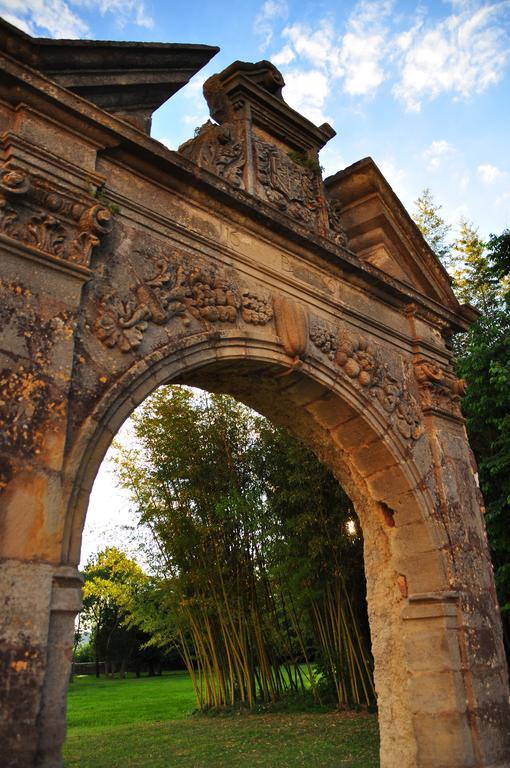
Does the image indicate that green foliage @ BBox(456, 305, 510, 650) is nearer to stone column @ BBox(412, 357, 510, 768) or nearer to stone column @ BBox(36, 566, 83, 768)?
stone column @ BBox(412, 357, 510, 768)

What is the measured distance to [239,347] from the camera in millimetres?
3939

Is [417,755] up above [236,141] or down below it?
below

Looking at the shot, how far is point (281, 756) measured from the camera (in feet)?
20.1

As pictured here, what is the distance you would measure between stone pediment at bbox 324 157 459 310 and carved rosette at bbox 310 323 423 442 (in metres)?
1.10

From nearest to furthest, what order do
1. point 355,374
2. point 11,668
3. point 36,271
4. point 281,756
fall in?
point 11,668
point 36,271
point 355,374
point 281,756

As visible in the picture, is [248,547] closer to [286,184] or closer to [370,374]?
[370,374]

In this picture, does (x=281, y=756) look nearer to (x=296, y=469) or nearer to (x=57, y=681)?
(x=296, y=469)

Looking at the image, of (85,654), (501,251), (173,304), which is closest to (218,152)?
(173,304)

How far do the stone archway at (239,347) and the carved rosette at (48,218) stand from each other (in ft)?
0.04

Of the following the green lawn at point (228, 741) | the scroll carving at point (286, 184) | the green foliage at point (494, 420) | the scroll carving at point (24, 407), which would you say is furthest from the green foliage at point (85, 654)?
the scroll carving at point (24, 407)

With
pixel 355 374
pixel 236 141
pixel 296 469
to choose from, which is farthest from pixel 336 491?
pixel 236 141

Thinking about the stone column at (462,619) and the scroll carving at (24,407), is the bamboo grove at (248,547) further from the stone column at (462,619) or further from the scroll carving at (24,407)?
the scroll carving at (24,407)

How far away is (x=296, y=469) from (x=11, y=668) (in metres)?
5.96

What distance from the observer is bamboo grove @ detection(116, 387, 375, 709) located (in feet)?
26.6
